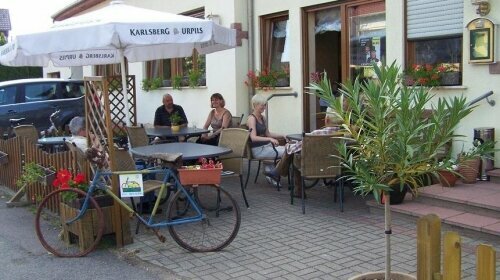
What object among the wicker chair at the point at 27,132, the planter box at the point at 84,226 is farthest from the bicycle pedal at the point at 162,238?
the wicker chair at the point at 27,132

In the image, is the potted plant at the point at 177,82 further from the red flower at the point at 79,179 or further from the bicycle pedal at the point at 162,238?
the bicycle pedal at the point at 162,238

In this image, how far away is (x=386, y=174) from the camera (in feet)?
11.0

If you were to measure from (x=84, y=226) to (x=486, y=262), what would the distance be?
3589 mm

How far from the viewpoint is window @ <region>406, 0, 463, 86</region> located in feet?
23.2

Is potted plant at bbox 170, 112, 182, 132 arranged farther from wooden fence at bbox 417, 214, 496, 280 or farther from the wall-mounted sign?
wooden fence at bbox 417, 214, 496, 280

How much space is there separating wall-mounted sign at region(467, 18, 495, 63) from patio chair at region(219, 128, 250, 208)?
2.78 metres

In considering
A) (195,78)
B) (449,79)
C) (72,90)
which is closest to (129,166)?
(449,79)

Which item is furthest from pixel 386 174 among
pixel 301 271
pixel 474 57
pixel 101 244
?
pixel 474 57

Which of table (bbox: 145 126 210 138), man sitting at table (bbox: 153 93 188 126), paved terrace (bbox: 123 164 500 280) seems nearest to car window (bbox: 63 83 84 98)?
man sitting at table (bbox: 153 93 188 126)

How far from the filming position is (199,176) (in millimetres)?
5207

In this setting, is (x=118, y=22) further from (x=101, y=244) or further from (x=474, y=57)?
(x=474, y=57)

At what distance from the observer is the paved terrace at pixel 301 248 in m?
4.57

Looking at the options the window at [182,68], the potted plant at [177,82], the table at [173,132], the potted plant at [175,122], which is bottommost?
the table at [173,132]

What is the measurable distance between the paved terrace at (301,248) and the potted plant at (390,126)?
Answer: 1.37 meters
